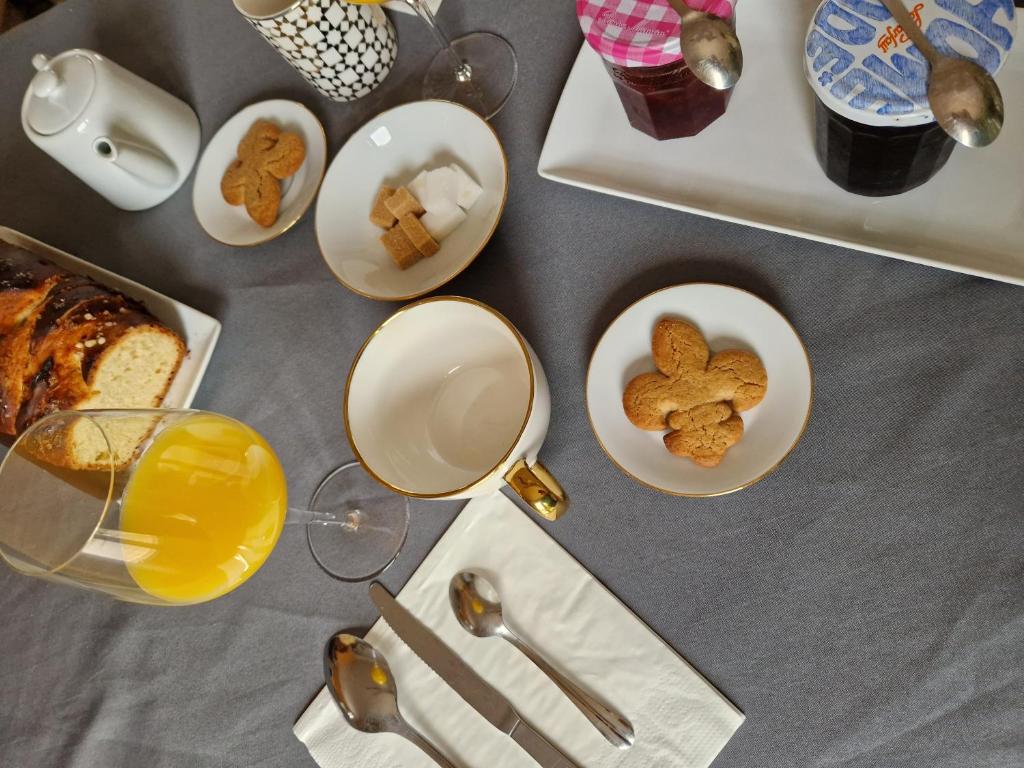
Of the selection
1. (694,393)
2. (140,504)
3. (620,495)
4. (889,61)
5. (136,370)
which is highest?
(889,61)

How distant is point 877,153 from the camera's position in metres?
0.59

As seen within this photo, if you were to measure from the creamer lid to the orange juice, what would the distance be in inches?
15.9

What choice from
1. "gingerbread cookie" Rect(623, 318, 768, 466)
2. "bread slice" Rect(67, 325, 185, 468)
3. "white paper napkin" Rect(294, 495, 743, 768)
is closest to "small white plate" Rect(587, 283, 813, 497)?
"gingerbread cookie" Rect(623, 318, 768, 466)

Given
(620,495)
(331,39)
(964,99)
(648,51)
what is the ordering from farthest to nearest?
(331,39), (620,495), (648,51), (964,99)

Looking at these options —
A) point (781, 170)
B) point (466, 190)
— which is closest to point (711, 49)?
point (781, 170)

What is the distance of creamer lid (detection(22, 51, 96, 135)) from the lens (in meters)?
0.83

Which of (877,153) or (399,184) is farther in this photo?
(399,184)

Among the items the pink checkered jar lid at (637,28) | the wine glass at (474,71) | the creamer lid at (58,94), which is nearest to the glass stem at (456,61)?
the wine glass at (474,71)

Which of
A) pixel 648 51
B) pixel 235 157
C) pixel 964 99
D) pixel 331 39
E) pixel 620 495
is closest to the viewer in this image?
pixel 964 99

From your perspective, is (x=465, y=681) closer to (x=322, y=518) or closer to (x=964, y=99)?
(x=322, y=518)

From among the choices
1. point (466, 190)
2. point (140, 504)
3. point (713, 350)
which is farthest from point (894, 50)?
point (140, 504)

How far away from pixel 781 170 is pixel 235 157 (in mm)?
611

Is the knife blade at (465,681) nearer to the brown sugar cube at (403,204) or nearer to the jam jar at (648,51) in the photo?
the brown sugar cube at (403,204)

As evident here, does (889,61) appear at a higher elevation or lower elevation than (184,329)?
higher
